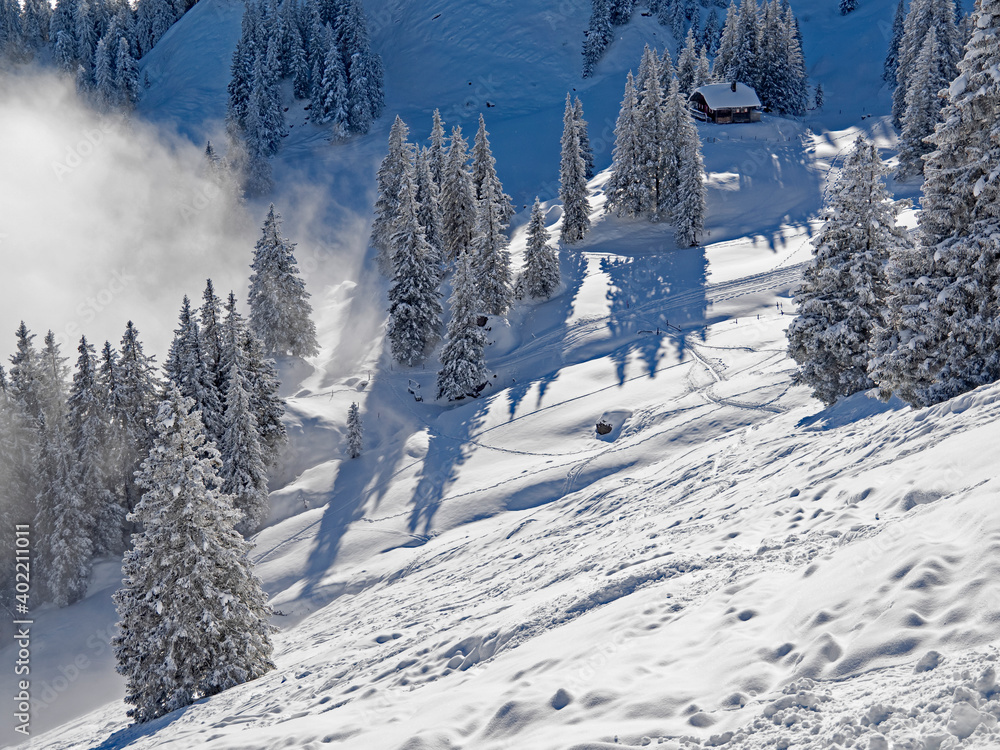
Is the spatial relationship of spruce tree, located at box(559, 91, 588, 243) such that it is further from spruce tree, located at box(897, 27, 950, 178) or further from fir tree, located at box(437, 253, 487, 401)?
spruce tree, located at box(897, 27, 950, 178)

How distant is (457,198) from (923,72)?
36.6 m

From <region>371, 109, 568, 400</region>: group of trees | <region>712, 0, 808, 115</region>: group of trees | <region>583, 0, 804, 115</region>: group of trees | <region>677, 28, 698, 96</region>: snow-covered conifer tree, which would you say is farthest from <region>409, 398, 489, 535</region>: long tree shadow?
<region>712, 0, 808, 115</region>: group of trees

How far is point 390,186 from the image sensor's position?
5856cm

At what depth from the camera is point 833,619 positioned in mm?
8445

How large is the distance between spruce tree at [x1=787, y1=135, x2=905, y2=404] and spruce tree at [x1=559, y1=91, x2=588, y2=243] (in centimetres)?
3480

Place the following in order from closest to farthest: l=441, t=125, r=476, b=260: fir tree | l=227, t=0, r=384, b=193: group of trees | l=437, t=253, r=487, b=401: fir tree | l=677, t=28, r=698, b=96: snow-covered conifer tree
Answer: l=437, t=253, r=487, b=401: fir tree
l=441, t=125, r=476, b=260: fir tree
l=677, t=28, r=698, b=96: snow-covered conifer tree
l=227, t=0, r=384, b=193: group of trees

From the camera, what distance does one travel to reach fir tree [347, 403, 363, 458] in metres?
39.0

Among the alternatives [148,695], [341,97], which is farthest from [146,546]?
[341,97]

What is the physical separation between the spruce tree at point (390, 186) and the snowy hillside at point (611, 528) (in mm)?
3832

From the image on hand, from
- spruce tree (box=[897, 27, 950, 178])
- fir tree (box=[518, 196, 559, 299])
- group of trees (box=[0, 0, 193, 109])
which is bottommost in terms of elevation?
fir tree (box=[518, 196, 559, 299])

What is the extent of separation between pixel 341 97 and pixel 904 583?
89398mm

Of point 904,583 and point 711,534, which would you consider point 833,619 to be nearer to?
point 904,583

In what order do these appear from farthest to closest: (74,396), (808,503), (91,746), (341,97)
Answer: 1. (341,97)
2. (74,396)
3. (91,746)
4. (808,503)

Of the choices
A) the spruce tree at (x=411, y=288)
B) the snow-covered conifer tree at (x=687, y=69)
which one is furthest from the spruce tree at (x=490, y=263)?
the snow-covered conifer tree at (x=687, y=69)
